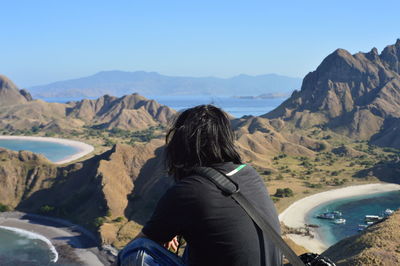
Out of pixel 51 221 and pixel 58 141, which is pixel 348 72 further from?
pixel 51 221

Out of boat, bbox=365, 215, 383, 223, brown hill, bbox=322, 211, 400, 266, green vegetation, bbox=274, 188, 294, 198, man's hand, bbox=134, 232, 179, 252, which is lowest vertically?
boat, bbox=365, 215, 383, 223

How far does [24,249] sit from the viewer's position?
1658 inches

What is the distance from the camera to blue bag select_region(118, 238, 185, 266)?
2.82 metres

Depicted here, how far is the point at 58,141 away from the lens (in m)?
143

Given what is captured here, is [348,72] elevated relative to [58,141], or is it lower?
elevated

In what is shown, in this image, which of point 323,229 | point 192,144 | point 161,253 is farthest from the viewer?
point 323,229

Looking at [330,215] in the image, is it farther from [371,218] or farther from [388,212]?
[388,212]

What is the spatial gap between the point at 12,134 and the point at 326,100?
118 metres

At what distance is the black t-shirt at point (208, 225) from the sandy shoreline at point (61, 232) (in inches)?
1467

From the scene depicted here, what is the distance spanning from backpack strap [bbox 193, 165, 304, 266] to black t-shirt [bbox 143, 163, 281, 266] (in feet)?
0.13

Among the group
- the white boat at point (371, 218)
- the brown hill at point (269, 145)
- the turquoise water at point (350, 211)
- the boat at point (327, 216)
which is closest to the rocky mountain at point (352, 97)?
the brown hill at point (269, 145)

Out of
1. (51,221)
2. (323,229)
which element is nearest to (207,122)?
(323,229)

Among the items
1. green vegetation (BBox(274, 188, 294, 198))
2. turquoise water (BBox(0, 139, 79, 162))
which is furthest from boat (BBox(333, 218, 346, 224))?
turquoise water (BBox(0, 139, 79, 162))

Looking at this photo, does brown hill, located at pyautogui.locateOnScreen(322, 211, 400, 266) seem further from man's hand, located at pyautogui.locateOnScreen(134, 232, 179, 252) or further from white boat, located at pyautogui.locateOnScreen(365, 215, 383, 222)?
white boat, located at pyautogui.locateOnScreen(365, 215, 383, 222)
